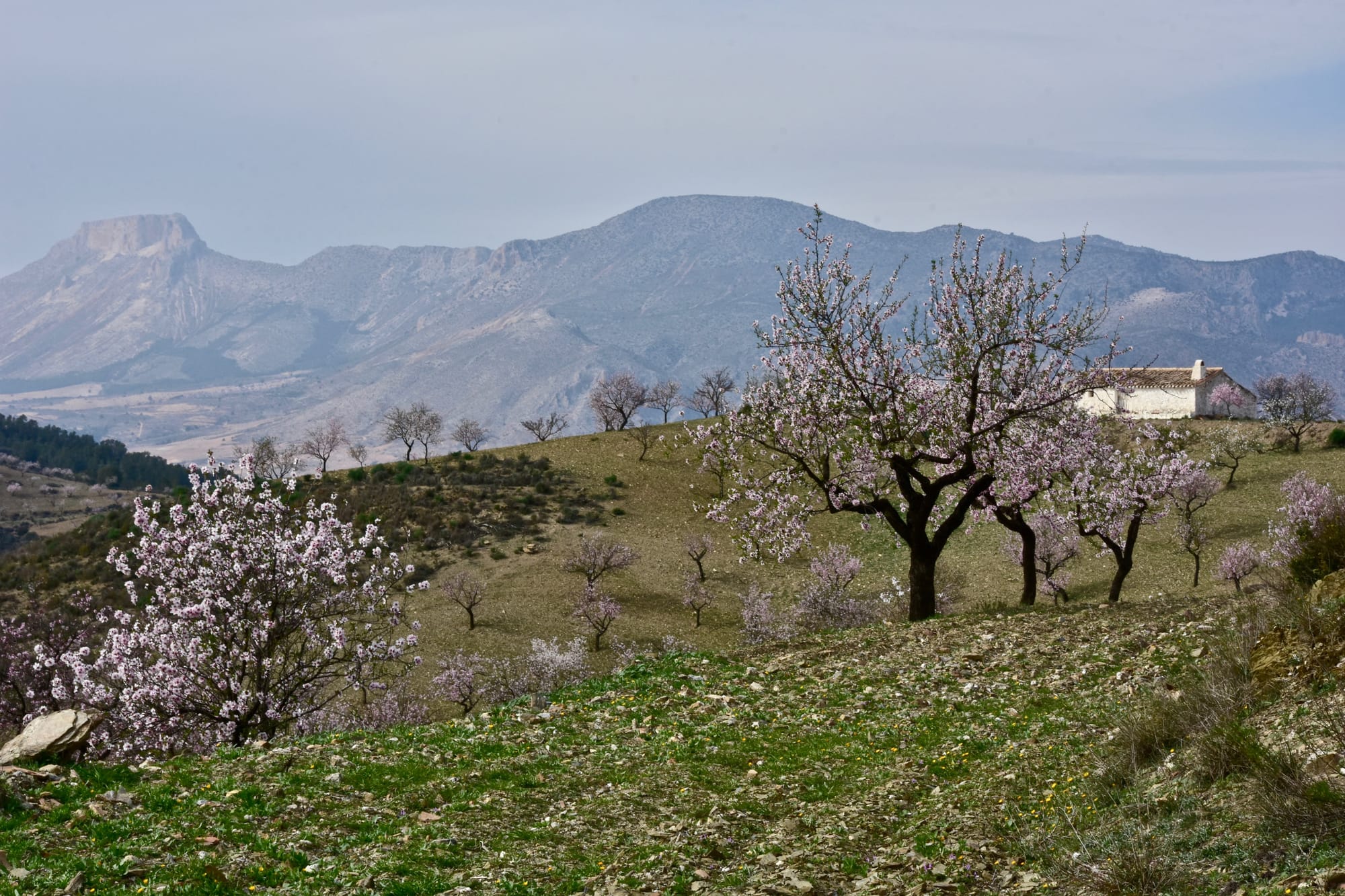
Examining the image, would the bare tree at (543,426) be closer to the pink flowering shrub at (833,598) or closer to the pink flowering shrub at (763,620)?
the pink flowering shrub at (833,598)

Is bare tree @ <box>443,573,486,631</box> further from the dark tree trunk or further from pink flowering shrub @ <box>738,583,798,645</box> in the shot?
the dark tree trunk

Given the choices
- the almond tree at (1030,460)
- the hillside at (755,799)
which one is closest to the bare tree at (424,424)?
the almond tree at (1030,460)

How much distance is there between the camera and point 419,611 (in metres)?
62.4

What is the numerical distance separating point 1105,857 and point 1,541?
155m

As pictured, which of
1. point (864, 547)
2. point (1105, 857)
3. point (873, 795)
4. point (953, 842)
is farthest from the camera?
point (864, 547)

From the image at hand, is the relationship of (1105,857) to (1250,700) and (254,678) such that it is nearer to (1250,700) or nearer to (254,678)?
(1250,700)

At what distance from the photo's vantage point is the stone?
47.5 feet

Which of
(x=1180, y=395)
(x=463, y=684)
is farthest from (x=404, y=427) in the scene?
(x=1180, y=395)

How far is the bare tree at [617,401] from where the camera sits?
117438mm

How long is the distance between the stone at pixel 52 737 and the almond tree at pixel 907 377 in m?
17.0

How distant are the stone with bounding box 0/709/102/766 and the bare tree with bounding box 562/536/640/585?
47.9 meters

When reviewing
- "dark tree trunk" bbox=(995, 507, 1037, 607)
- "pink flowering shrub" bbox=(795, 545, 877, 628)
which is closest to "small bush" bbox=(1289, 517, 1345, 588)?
"dark tree trunk" bbox=(995, 507, 1037, 607)

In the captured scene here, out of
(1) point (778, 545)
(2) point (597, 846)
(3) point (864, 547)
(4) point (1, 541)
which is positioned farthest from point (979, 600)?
(4) point (1, 541)

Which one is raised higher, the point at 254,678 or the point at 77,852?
the point at 77,852
